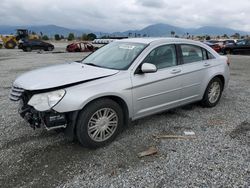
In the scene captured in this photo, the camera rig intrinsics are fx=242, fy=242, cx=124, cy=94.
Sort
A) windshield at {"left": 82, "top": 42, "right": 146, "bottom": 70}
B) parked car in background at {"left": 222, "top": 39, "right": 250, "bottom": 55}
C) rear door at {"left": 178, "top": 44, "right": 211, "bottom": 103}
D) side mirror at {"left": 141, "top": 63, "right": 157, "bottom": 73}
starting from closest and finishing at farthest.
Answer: side mirror at {"left": 141, "top": 63, "right": 157, "bottom": 73}
windshield at {"left": 82, "top": 42, "right": 146, "bottom": 70}
rear door at {"left": 178, "top": 44, "right": 211, "bottom": 103}
parked car in background at {"left": 222, "top": 39, "right": 250, "bottom": 55}

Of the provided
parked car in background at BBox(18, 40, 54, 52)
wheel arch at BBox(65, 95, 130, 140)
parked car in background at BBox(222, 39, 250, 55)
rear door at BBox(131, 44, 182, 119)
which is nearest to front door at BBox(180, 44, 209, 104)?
rear door at BBox(131, 44, 182, 119)

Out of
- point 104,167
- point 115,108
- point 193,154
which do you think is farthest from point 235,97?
point 104,167

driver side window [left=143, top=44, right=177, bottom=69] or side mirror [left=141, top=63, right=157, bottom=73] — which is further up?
driver side window [left=143, top=44, right=177, bottom=69]

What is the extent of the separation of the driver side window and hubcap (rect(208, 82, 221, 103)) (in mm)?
1413

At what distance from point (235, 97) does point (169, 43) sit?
121 inches

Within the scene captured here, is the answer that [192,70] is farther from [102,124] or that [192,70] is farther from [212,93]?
[102,124]

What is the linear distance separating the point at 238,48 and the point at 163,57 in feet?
74.1

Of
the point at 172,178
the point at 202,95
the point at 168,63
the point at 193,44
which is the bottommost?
the point at 172,178

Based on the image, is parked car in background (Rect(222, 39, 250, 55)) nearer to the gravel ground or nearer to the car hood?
the gravel ground

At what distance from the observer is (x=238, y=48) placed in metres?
24.0

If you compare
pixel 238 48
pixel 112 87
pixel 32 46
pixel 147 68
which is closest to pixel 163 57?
pixel 147 68

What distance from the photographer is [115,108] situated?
12.1 feet

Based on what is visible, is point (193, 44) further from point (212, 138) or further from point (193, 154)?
point (193, 154)

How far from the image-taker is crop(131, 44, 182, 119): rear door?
12.9 feet
